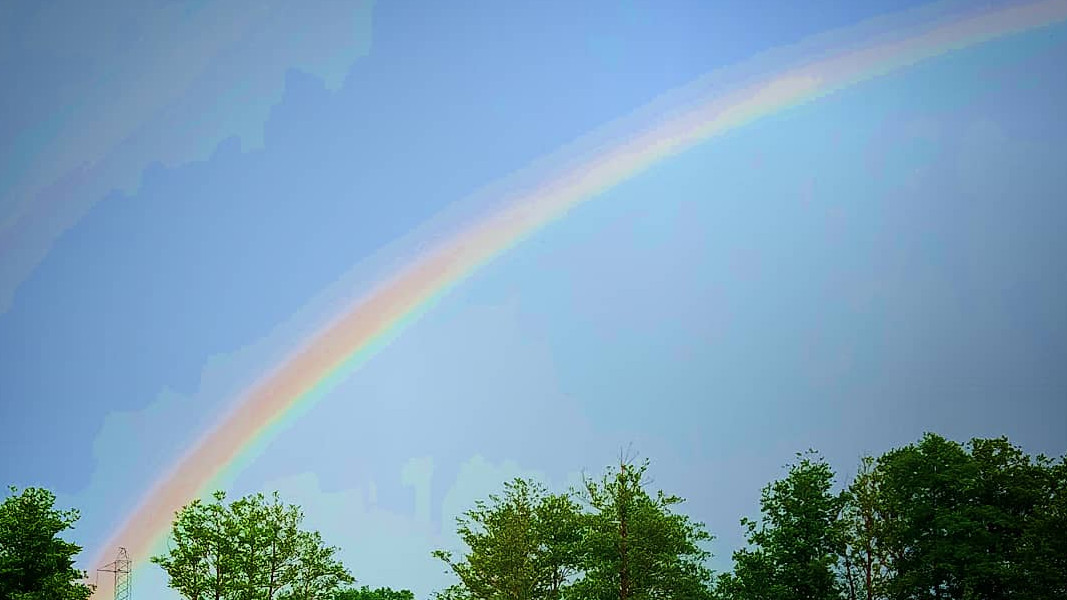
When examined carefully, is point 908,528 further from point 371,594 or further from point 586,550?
point 371,594

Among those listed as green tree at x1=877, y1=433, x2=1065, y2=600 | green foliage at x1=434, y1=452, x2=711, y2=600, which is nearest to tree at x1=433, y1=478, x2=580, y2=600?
green foliage at x1=434, y1=452, x2=711, y2=600

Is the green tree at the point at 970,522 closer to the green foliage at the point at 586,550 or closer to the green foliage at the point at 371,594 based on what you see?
the green foliage at the point at 586,550

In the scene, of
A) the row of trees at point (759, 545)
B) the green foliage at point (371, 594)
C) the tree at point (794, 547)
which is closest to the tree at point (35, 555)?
the row of trees at point (759, 545)

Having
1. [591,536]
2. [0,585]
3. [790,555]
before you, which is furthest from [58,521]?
[790,555]

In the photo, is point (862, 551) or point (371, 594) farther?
point (371, 594)

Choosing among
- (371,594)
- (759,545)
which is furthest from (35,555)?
(759,545)

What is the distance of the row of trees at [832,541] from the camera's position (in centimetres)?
5066

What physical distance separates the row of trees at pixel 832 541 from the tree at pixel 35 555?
22152mm

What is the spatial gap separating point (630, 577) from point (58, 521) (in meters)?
29.6

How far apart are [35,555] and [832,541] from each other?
41567 millimetres

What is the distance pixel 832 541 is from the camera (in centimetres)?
5350

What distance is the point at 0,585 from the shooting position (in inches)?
1772

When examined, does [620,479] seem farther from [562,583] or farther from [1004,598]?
[1004,598]

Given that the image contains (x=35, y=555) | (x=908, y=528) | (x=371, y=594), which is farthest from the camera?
(x=371, y=594)
